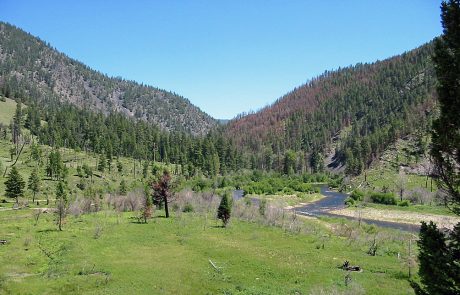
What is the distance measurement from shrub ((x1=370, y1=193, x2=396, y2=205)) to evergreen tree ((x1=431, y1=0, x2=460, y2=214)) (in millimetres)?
106586

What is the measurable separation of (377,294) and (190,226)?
126ft

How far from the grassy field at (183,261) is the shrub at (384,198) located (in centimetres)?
5644

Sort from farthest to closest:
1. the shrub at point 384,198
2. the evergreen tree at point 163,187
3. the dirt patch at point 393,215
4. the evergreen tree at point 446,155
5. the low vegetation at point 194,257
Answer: the shrub at point 384,198 → the dirt patch at point 393,215 → the evergreen tree at point 163,187 → the low vegetation at point 194,257 → the evergreen tree at point 446,155

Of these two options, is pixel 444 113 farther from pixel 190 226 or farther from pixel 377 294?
pixel 190 226

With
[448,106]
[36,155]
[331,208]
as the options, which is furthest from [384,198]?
[36,155]

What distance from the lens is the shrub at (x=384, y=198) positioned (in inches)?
4483

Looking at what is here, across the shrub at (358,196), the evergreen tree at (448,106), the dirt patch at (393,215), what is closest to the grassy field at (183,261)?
the evergreen tree at (448,106)

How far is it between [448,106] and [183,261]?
34.7 metres

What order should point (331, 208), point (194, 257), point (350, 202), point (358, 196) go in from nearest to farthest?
1. point (194, 257)
2. point (331, 208)
3. point (350, 202)
4. point (358, 196)

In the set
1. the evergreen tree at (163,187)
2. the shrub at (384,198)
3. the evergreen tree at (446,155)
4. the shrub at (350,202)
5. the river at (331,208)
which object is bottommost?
the river at (331,208)

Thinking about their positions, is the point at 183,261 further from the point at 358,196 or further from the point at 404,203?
the point at 358,196

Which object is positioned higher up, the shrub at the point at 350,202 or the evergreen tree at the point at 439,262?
the evergreen tree at the point at 439,262

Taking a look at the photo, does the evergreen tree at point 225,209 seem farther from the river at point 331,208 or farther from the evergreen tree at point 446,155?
the evergreen tree at point 446,155

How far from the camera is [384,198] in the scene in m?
116
